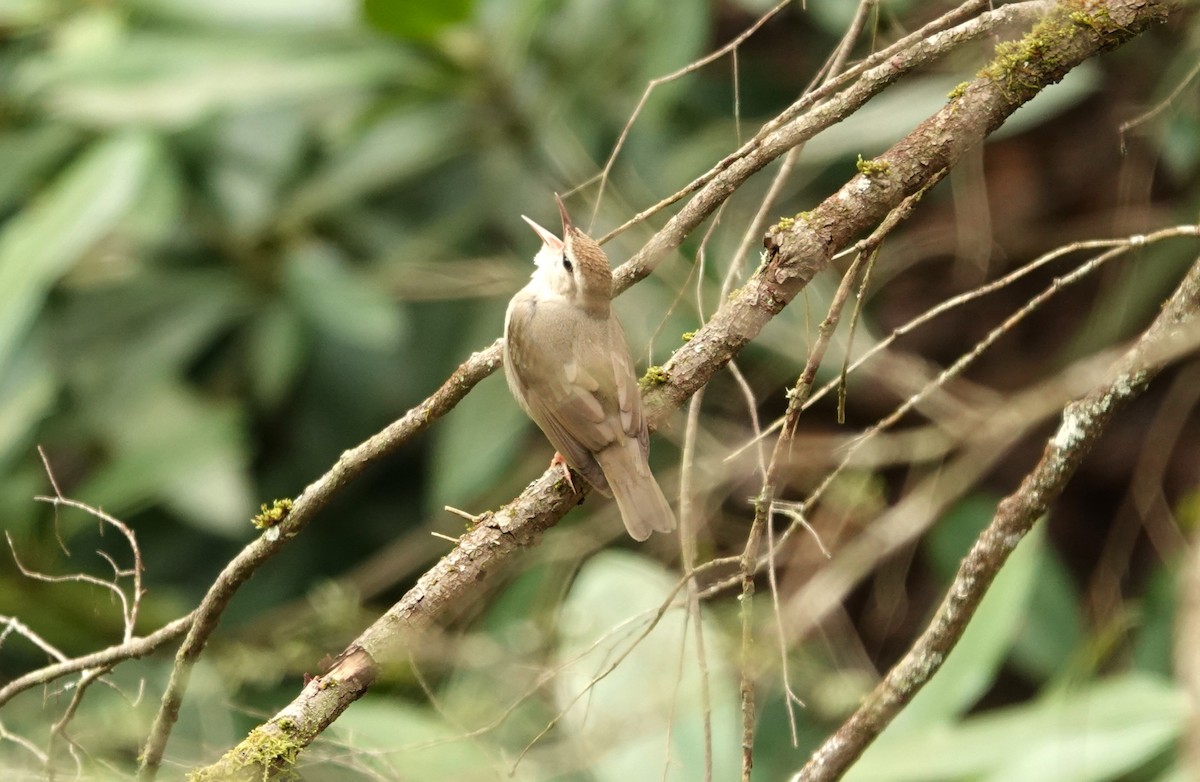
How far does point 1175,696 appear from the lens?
171 inches

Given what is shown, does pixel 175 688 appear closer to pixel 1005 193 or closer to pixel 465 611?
pixel 465 611

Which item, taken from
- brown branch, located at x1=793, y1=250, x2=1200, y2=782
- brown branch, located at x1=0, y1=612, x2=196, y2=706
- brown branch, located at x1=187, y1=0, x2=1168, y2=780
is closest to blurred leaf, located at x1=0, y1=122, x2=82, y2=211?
brown branch, located at x1=0, y1=612, x2=196, y2=706

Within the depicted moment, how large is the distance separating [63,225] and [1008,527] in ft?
12.7

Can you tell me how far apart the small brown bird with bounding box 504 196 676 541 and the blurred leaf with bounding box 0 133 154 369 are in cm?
187

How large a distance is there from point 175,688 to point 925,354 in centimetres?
523

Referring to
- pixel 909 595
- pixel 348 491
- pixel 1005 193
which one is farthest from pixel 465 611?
pixel 1005 193

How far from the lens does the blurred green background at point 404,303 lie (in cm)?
492

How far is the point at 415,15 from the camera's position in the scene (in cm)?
536

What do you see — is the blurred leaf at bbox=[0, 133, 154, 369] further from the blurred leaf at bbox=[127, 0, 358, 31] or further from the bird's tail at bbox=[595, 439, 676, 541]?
the bird's tail at bbox=[595, 439, 676, 541]

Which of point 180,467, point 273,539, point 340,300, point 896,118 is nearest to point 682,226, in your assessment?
point 273,539

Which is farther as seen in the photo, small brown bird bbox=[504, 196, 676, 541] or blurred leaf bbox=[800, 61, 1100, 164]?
blurred leaf bbox=[800, 61, 1100, 164]

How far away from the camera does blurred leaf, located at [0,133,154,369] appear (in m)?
4.93

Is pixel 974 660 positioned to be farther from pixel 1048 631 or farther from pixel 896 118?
pixel 896 118

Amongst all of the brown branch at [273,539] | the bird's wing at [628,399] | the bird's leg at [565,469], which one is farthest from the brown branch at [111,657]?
the bird's wing at [628,399]
